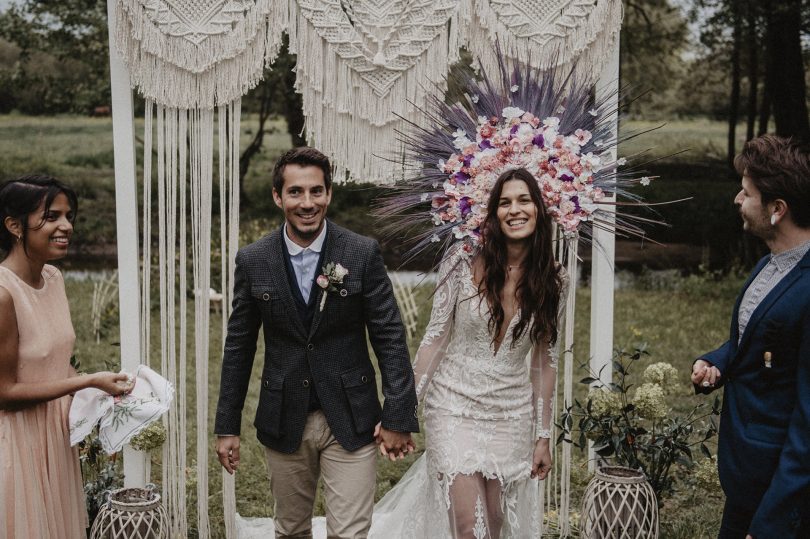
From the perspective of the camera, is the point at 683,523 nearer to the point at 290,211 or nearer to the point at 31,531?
the point at 290,211

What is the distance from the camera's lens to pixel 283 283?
3219 millimetres

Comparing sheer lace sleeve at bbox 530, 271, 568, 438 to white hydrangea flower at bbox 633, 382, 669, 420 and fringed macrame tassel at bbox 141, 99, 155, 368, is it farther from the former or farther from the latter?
fringed macrame tassel at bbox 141, 99, 155, 368

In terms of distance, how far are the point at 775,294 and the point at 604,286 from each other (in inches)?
54.5

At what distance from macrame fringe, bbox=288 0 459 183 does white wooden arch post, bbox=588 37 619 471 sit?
2.39 feet

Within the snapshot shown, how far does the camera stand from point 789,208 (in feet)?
9.40

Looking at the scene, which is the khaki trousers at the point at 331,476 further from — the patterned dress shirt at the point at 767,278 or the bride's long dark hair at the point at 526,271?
the patterned dress shirt at the point at 767,278

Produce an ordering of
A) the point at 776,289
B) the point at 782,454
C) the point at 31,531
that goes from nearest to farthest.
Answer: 1. the point at 782,454
2. the point at 776,289
3. the point at 31,531

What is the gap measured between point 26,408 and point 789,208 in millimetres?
2665

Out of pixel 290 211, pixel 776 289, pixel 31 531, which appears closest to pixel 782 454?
pixel 776 289

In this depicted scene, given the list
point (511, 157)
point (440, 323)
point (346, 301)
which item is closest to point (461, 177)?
point (511, 157)

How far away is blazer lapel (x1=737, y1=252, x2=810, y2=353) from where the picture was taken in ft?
9.28

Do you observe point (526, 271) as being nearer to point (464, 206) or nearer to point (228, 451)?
point (464, 206)

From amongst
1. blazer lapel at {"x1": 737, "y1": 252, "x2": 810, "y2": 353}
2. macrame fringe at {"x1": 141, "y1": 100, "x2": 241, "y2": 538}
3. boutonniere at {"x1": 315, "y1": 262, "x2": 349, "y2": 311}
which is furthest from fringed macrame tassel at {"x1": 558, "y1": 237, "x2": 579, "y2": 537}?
macrame fringe at {"x1": 141, "y1": 100, "x2": 241, "y2": 538}

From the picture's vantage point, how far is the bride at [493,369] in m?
3.27
